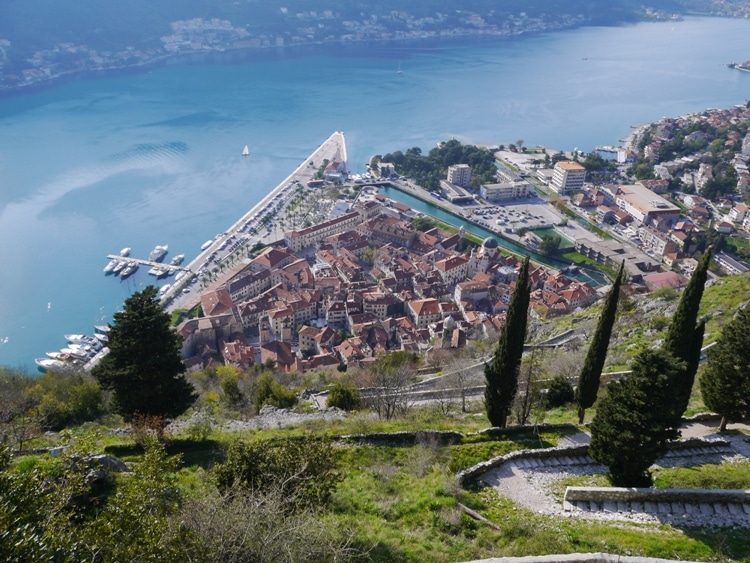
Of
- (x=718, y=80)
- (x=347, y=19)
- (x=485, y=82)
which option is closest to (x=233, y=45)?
(x=347, y=19)

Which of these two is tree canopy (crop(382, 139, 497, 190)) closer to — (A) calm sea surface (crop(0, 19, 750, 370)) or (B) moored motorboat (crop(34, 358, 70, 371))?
(A) calm sea surface (crop(0, 19, 750, 370))

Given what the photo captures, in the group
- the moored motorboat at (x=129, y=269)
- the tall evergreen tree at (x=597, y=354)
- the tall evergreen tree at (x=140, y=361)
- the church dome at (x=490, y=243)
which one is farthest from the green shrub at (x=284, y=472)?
the moored motorboat at (x=129, y=269)

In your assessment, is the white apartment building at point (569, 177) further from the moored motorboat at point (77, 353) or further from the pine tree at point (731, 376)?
the moored motorboat at point (77, 353)

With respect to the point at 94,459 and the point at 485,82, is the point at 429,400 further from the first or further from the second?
the point at 485,82

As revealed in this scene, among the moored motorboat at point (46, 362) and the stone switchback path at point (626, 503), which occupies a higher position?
the stone switchback path at point (626, 503)

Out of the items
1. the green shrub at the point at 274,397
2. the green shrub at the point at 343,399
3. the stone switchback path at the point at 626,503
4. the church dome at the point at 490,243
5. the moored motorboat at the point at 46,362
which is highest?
the stone switchback path at the point at 626,503

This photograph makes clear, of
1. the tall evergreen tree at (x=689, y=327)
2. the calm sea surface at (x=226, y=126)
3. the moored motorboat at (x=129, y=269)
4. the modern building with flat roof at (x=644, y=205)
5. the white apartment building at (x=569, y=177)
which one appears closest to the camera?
the tall evergreen tree at (x=689, y=327)

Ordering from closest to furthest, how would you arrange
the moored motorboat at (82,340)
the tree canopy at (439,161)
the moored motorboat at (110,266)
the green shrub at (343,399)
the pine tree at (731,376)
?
the pine tree at (731,376)
the green shrub at (343,399)
the moored motorboat at (82,340)
the moored motorboat at (110,266)
the tree canopy at (439,161)
